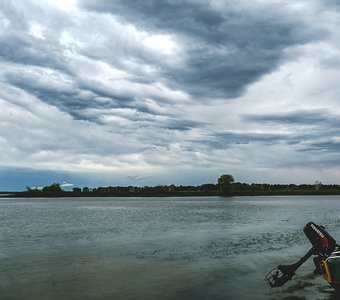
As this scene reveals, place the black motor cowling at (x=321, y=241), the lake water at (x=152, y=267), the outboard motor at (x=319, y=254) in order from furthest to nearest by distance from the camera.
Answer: the lake water at (x=152, y=267), the black motor cowling at (x=321, y=241), the outboard motor at (x=319, y=254)

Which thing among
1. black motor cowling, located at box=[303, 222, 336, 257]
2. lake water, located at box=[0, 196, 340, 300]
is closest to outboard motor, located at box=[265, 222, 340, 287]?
black motor cowling, located at box=[303, 222, 336, 257]

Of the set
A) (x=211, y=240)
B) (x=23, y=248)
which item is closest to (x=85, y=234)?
(x=23, y=248)

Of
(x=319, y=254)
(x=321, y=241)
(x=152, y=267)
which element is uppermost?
(x=321, y=241)

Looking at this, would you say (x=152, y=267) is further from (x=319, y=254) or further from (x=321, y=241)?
(x=321, y=241)

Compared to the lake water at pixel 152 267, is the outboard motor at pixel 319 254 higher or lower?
higher

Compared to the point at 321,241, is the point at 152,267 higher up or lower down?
lower down

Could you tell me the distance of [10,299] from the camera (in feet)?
54.4

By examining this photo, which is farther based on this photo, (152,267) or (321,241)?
(152,267)

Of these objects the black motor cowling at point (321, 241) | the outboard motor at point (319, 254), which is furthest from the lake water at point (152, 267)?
the black motor cowling at point (321, 241)

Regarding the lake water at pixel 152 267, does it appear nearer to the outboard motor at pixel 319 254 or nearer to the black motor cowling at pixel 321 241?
the outboard motor at pixel 319 254

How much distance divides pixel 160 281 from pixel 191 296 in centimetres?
315

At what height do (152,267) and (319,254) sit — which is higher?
(319,254)

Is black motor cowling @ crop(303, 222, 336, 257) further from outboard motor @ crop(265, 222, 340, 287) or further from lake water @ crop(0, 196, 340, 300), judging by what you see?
lake water @ crop(0, 196, 340, 300)

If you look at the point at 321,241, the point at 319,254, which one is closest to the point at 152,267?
the point at 319,254
